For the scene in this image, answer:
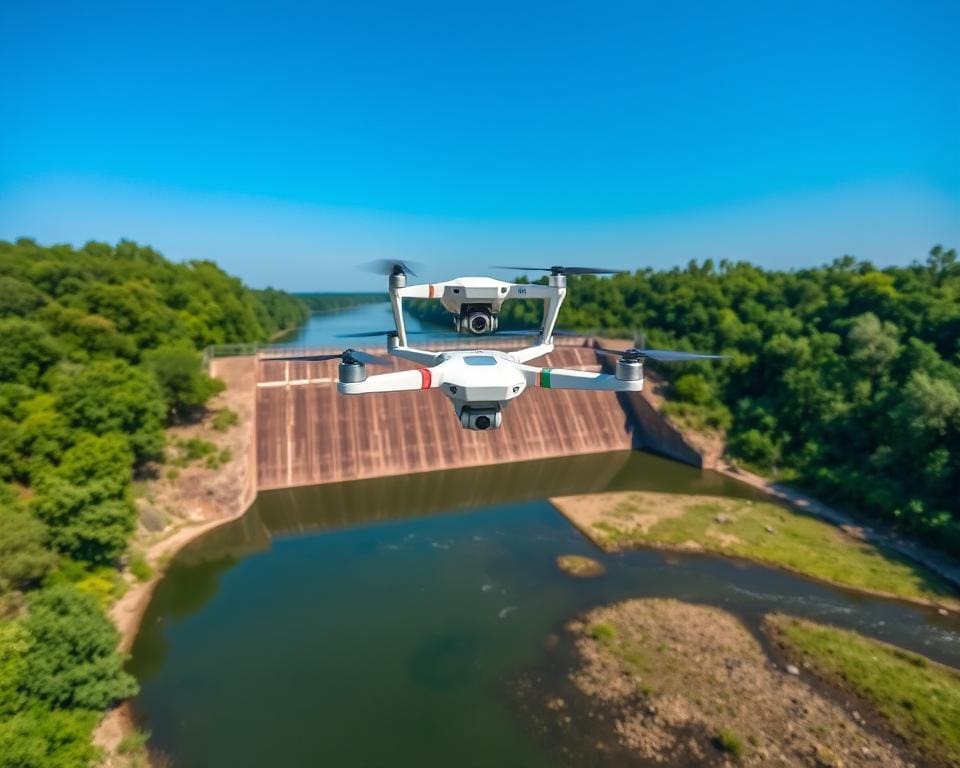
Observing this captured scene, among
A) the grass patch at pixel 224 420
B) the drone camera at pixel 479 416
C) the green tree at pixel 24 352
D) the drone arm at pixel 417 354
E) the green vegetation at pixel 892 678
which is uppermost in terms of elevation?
the drone arm at pixel 417 354

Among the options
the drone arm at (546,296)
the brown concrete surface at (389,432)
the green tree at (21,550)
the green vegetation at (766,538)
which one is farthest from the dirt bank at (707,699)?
the green tree at (21,550)

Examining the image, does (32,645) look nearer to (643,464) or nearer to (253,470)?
(253,470)

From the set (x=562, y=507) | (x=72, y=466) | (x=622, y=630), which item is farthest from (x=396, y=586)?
(x=72, y=466)

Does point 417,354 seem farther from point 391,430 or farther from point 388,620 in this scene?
point 391,430

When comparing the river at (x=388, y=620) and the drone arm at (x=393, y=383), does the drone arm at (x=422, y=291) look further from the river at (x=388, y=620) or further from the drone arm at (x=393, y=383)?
the river at (x=388, y=620)

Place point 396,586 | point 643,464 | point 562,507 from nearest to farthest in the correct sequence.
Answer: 1. point 396,586
2. point 562,507
3. point 643,464

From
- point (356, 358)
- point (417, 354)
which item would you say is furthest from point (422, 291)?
point (356, 358)
